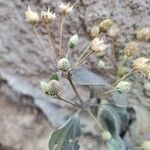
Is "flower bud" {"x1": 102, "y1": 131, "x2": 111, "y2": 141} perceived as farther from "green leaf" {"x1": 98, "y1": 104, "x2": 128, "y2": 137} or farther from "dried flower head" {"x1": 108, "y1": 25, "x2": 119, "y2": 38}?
"dried flower head" {"x1": 108, "y1": 25, "x2": 119, "y2": 38}

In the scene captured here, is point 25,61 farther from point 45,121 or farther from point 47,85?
point 47,85

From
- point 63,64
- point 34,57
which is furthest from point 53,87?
point 34,57

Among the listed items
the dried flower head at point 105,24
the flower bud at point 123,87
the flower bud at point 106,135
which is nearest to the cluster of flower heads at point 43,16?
the dried flower head at point 105,24

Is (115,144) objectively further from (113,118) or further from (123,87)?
(123,87)

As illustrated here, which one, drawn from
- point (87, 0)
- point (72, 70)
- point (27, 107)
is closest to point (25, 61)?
point (27, 107)

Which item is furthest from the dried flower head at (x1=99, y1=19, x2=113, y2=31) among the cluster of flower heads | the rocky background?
the rocky background

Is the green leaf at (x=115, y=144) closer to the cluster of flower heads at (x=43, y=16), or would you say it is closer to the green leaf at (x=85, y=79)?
the green leaf at (x=85, y=79)
